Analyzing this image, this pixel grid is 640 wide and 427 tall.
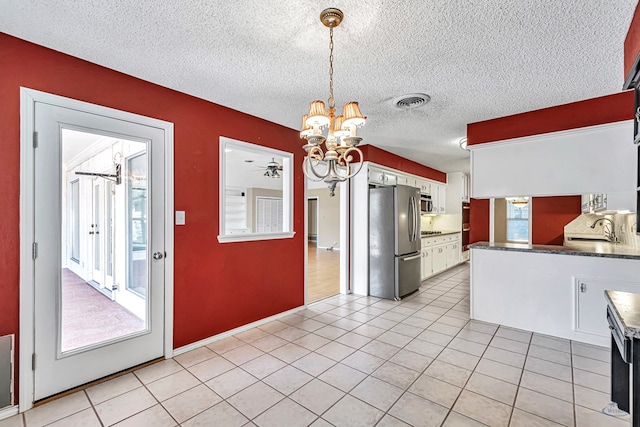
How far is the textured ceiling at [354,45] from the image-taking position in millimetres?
1688

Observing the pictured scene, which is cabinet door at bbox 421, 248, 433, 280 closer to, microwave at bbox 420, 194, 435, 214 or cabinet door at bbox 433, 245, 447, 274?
cabinet door at bbox 433, 245, 447, 274

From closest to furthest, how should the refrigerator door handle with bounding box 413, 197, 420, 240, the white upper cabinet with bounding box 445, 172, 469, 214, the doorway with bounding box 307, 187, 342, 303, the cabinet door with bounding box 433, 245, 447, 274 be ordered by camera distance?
the refrigerator door handle with bounding box 413, 197, 420, 240 < the doorway with bounding box 307, 187, 342, 303 < the cabinet door with bounding box 433, 245, 447, 274 < the white upper cabinet with bounding box 445, 172, 469, 214

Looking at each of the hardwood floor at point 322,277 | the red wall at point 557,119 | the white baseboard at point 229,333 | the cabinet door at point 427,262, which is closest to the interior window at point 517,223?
the cabinet door at point 427,262

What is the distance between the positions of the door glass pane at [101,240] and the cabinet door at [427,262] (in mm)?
4576

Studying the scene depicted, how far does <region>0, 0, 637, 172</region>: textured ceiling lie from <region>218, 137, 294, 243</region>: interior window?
33.7 inches

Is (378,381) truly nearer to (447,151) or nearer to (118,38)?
(118,38)

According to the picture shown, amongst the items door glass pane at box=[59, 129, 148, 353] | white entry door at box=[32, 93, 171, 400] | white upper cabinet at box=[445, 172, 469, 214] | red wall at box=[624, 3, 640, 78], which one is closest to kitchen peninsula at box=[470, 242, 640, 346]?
red wall at box=[624, 3, 640, 78]

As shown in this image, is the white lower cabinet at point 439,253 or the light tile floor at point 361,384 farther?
the white lower cabinet at point 439,253

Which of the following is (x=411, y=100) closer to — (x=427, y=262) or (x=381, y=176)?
(x=381, y=176)

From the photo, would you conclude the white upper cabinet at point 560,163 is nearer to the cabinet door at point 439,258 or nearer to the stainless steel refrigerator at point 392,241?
the stainless steel refrigerator at point 392,241

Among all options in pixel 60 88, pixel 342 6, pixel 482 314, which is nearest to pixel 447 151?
pixel 482 314

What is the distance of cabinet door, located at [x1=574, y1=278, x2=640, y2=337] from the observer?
2.78 metres

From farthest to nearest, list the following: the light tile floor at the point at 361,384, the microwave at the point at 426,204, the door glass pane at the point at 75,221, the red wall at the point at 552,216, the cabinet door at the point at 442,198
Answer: the cabinet door at the point at 442,198 → the microwave at the point at 426,204 → the red wall at the point at 552,216 → the door glass pane at the point at 75,221 → the light tile floor at the point at 361,384

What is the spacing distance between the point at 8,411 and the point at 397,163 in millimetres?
5553
